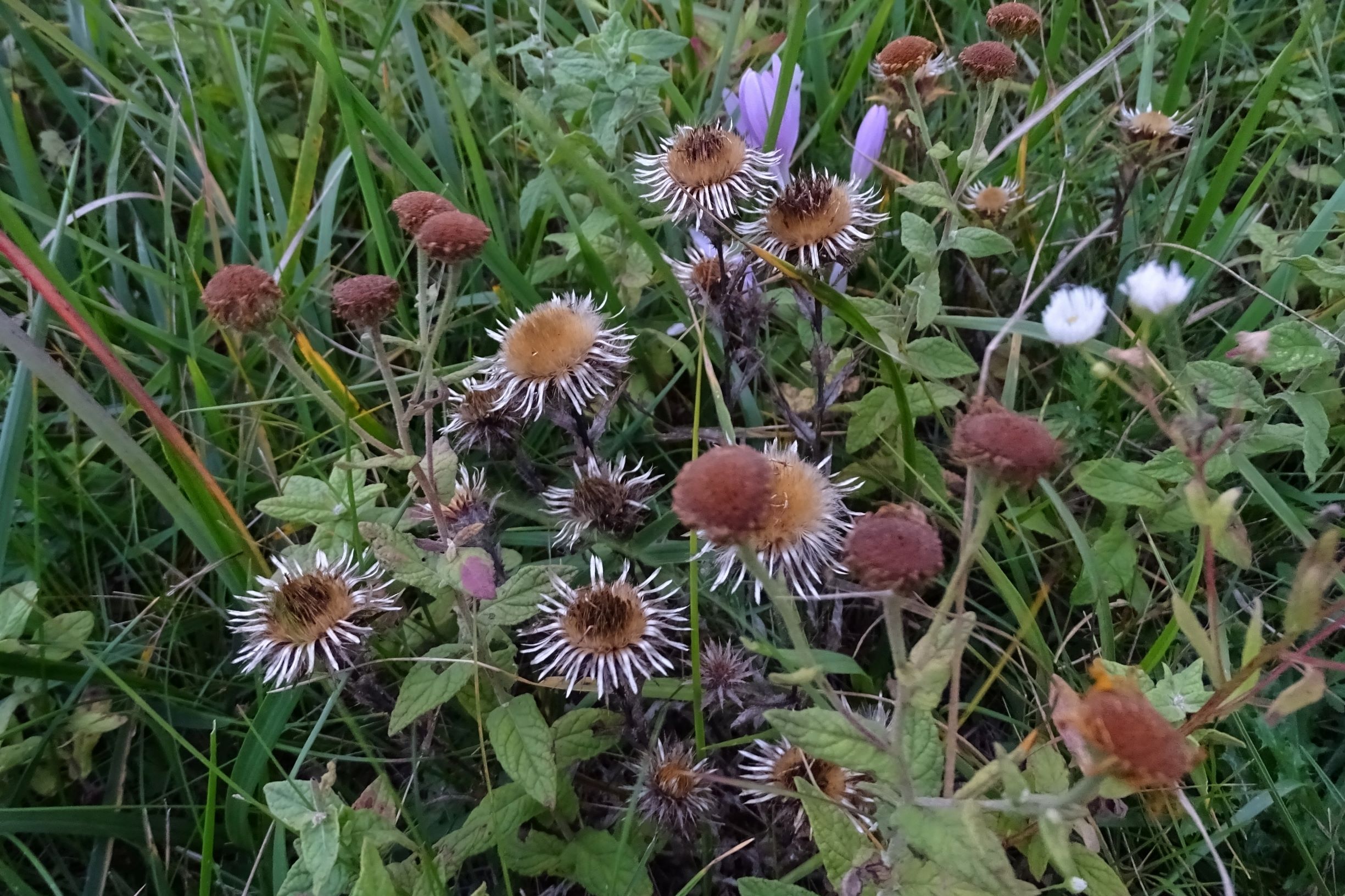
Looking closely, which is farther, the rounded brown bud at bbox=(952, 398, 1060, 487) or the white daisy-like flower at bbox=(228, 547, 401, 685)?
the white daisy-like flower at bbox=(228, 547, 401, 685)

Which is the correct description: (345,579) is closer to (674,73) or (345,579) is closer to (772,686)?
(772,686)

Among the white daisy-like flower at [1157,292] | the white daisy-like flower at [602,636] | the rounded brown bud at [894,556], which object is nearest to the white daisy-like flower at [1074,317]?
the white daisy-like flower at [1157,292]

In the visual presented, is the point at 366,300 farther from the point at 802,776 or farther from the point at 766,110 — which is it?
the point at 766,110

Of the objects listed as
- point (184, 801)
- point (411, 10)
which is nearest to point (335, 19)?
point (411, 10)

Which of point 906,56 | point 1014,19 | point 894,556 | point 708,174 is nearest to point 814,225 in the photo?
point 708,174

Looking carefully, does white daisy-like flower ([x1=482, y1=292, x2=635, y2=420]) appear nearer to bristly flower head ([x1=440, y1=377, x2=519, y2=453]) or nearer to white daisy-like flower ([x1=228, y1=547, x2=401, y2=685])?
bristly flower head ([x1=440, y1=377, x2=519, y2=453])

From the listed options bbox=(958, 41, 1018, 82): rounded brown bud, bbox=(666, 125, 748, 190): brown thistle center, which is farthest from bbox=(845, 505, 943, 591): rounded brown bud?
bbox=(958, 41, 1018, 82): rounded brown bud
